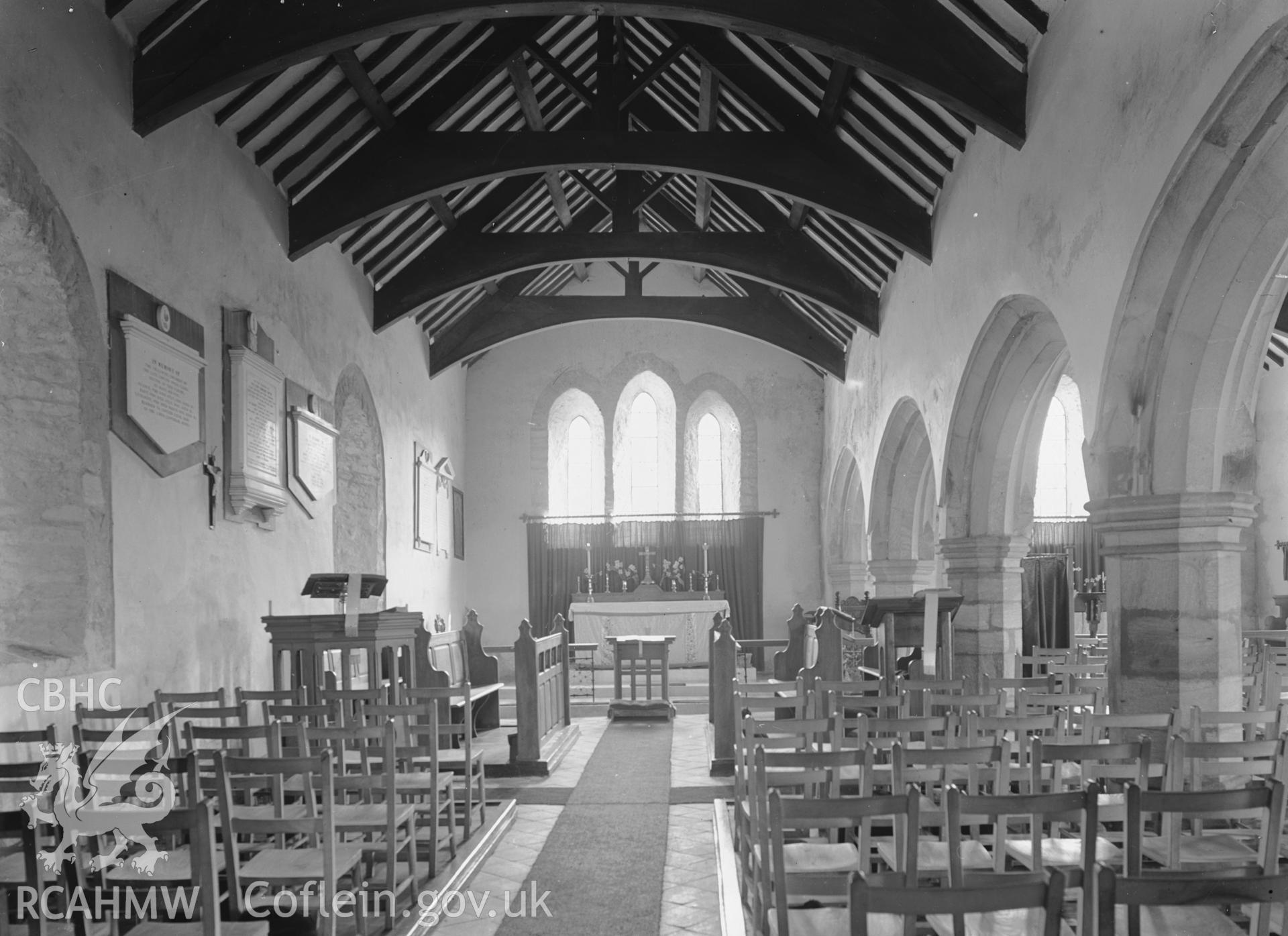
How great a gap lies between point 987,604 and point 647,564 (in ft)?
25.4

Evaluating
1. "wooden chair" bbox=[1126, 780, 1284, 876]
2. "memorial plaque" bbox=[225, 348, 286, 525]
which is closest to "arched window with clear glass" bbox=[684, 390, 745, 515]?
"memorial plaque" bbox=[225, 348, 286, 525]

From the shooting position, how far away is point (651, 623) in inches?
558

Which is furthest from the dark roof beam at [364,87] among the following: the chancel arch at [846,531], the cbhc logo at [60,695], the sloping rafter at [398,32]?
the chancel arch at [846,531]

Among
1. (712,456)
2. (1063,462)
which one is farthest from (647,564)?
(1063,462)

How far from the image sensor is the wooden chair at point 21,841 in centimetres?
261

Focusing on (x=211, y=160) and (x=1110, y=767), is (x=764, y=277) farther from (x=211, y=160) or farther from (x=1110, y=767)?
(x=1110, y=767)

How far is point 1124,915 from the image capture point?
2.78 meters

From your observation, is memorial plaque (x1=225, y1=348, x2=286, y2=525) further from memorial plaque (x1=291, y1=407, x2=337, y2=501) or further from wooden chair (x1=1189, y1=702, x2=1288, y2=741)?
wooden chair (x1=1189, y1=702, x2=1288, y2=741)

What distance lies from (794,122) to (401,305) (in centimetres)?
429

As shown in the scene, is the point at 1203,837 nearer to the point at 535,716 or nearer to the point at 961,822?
the point at 961,822

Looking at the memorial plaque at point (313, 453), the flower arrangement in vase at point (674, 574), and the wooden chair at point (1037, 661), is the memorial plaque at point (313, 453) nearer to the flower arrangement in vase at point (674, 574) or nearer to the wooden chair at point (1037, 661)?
the wooden chair at point (1037, 661)

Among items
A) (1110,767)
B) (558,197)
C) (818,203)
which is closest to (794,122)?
(818,203)

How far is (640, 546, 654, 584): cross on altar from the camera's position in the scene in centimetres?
1562

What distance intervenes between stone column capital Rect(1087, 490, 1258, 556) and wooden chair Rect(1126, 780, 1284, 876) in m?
1.97
